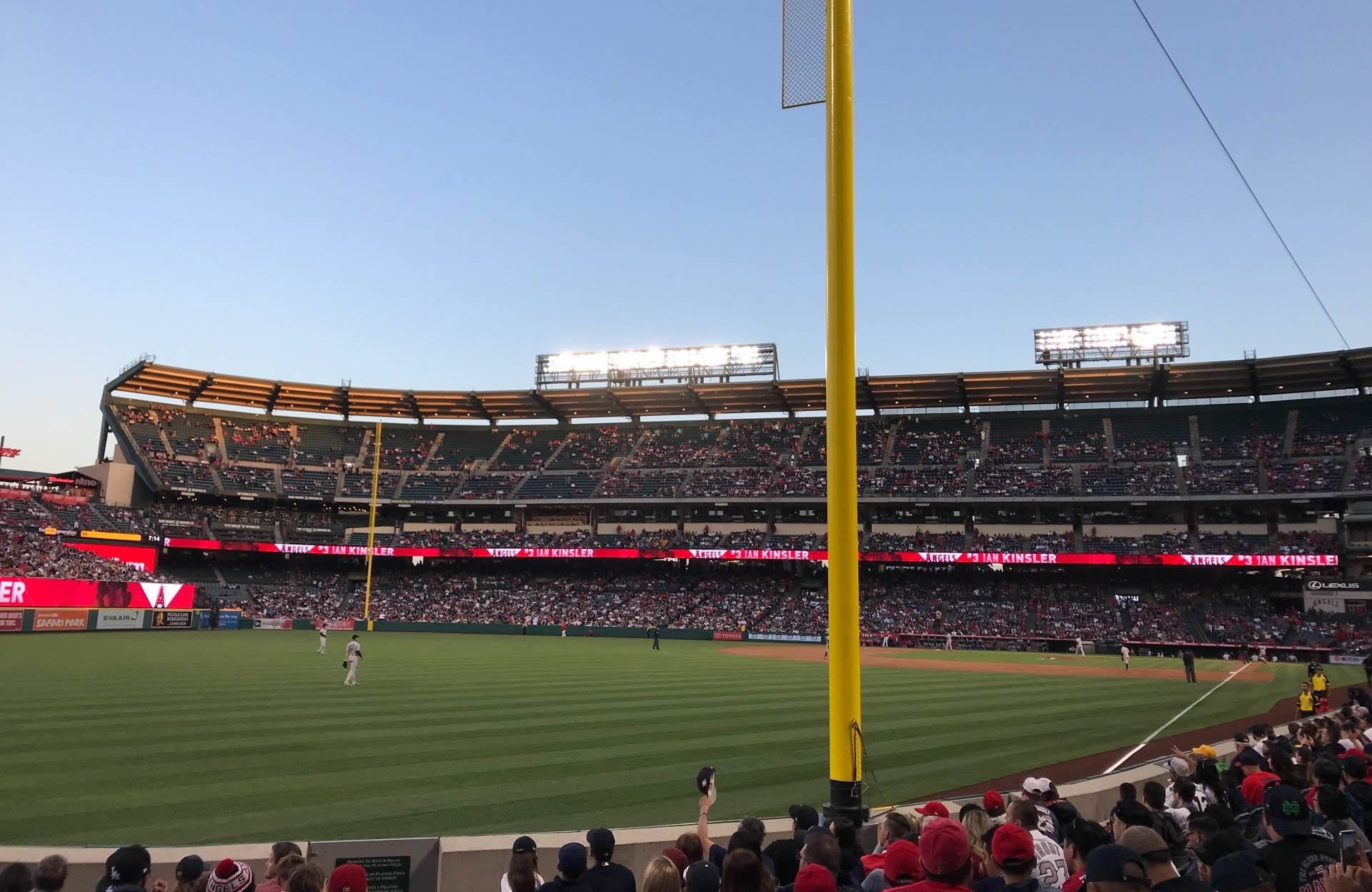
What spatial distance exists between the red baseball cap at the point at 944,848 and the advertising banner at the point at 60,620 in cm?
5346

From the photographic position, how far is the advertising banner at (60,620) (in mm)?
43906

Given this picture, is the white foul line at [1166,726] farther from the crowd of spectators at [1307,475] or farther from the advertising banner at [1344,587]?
the crowd of spectators at [1307,475]

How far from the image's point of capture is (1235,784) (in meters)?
8.77

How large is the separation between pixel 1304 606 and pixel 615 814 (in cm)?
5873

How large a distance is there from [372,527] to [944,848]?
60687mm

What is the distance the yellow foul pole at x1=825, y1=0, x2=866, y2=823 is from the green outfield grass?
12.6 ft

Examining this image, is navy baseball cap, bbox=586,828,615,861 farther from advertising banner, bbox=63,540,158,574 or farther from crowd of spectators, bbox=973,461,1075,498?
advertising banner, bbox=63,540,158,574

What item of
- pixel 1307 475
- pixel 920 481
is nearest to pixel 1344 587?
pixel 1307 475

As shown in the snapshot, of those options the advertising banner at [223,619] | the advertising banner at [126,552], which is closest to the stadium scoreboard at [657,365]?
the advertising banner at [223,619]

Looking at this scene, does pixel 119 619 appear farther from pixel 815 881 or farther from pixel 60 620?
pixel 815 881

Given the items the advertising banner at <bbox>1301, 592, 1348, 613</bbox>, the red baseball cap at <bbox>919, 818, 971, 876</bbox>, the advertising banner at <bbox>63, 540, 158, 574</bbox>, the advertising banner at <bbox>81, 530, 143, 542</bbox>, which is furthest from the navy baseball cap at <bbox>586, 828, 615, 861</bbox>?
the advertising banner at <bbox>81, 530, 143, 542</bbox>

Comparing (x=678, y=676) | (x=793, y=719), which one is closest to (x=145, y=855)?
(x=793, y=719)

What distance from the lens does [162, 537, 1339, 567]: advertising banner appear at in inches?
2125

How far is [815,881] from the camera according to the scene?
144 inches
